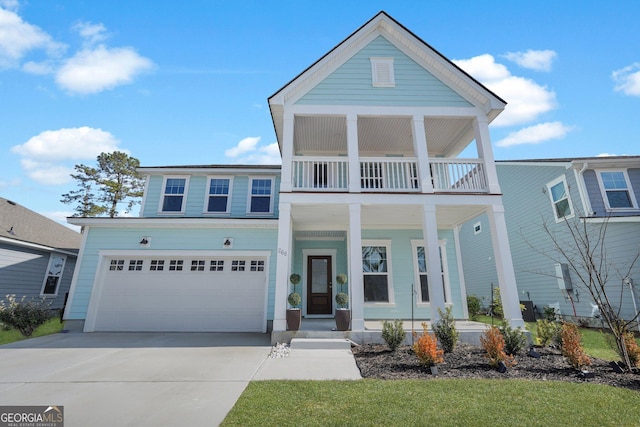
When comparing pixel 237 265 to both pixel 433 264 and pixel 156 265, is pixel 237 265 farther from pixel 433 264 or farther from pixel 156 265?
pixel 433 264

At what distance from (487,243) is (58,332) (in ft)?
60.9

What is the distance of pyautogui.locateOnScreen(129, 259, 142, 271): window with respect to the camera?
920cm

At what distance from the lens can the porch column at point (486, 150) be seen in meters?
7.71

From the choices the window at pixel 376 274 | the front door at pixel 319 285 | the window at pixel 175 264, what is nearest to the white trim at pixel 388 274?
the window at pixel 376 274

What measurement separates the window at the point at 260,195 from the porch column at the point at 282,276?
3.53 m

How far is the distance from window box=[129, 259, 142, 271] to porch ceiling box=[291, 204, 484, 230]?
5.49m

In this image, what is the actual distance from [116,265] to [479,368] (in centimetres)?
1083

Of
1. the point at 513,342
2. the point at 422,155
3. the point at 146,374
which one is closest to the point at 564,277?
the point at 513,342

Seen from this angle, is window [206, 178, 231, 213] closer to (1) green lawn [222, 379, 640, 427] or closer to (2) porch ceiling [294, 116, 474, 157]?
(2) porch ceiling [294, 116, 474, 157]

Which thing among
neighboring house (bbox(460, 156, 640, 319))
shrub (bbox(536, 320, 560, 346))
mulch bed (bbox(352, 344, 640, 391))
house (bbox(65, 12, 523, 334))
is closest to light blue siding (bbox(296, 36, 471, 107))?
house (bbox(65, 12, 523, 334))

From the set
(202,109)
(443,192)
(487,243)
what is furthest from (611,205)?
(202,109)

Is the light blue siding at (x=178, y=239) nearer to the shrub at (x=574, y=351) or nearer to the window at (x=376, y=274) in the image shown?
the window at (x=376, y=274)

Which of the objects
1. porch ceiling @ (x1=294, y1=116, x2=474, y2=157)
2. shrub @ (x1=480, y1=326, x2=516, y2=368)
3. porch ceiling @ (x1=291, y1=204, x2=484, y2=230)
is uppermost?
porch ceiling @ (x1=294, y1=116, x2=474, y2=157)

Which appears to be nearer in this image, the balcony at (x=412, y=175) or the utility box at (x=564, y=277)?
the balcony at (x=412, y=175)
